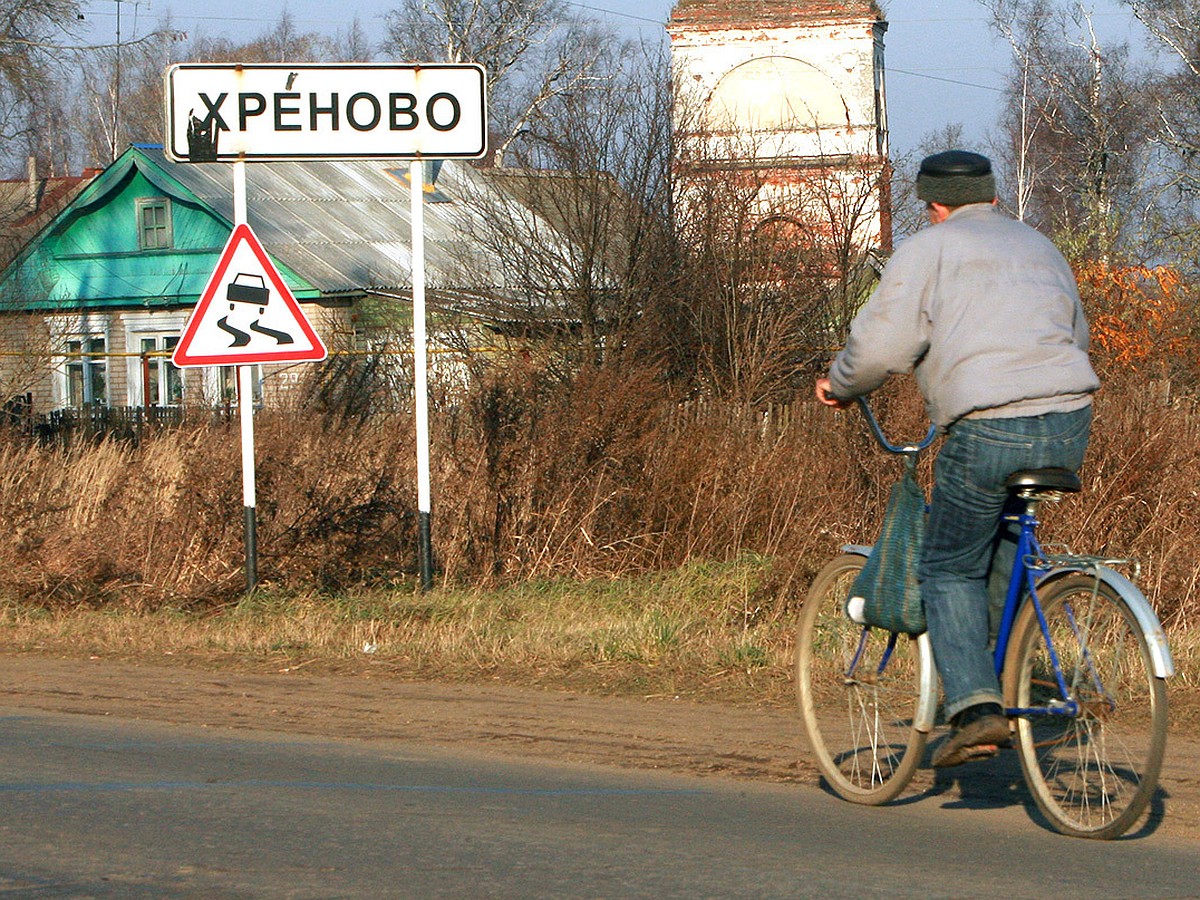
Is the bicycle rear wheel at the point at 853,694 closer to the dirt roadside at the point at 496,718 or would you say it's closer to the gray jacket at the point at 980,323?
the dirt roadside at the point at 496,718

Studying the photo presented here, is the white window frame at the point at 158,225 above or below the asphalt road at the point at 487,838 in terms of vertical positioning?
above

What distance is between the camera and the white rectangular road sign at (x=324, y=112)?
10844 mm

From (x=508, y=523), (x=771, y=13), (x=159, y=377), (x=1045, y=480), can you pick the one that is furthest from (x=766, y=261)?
(x=771, y=13)

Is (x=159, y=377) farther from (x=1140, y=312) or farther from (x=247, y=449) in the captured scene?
(x=247, y=449)

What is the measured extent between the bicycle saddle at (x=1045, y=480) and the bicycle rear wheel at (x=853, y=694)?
760 mm

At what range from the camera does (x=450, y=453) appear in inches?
506

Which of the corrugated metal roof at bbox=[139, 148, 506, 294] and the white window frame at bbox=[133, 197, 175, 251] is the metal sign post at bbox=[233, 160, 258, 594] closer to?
the corrugated metal roof at bbox=[139, 148, 506, 294]

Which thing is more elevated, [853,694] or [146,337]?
[146,337]

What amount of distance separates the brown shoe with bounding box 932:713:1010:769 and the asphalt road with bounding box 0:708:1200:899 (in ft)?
0.96

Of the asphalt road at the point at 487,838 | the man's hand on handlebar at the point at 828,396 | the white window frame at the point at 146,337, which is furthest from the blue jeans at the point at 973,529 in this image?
the white window frame at the point at 146,337

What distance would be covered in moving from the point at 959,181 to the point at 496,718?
346 cm

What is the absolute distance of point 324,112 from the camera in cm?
1099

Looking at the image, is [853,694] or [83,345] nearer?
[853,694]

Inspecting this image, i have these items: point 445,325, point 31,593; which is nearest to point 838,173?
point 445,325
